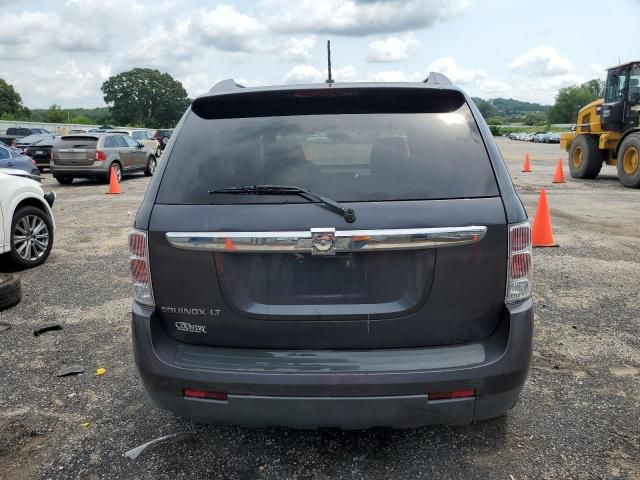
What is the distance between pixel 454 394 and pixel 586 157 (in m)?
17.5

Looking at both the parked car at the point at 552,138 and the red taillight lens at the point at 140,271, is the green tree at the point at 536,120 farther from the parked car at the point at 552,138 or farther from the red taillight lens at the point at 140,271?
the red taillight lens at the point at 140,271

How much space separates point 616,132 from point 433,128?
16.2 m

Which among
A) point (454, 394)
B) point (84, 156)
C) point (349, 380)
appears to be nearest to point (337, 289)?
point (349, 380)

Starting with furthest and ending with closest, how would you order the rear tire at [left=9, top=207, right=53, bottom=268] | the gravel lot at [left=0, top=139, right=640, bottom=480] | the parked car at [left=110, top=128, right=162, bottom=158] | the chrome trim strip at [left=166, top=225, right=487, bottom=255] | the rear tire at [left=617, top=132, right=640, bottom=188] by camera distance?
the parked car at [left=110, top=128, right=162, bottom=158], the rear tire at [left=617, top=132, right=640, bottom=188], the rear tire at [left=9, top=207, right=53, bottom=268], the gravel lot at [left=0, top=139, right=640, bottom=480], the chrome trim strip at [left=166, top=225, right=487, bottom=255]

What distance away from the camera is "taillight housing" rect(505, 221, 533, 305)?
244 centimetres

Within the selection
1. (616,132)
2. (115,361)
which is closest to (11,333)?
(115,361)

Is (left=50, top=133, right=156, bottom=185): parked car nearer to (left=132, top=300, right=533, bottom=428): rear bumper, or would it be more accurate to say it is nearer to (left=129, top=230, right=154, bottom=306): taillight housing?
(left=129, top=230, right=154, bottom=306): taillight housing

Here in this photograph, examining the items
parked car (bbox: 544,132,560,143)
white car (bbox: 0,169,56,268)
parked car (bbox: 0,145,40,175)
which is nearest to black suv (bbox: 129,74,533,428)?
white car (bbox: 0,169,56,268)

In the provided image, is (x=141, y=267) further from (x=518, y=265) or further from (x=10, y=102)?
(x=10, y=102)

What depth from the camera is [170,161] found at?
8.80 ft

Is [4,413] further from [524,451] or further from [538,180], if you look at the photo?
[538,180]

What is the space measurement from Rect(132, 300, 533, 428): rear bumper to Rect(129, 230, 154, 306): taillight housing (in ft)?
0.55

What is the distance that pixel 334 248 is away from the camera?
2.33 meters

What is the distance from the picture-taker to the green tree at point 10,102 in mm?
89938
